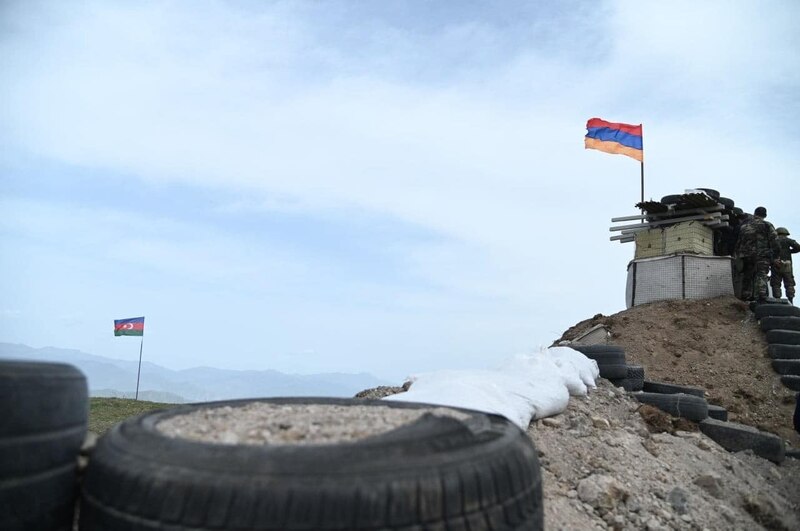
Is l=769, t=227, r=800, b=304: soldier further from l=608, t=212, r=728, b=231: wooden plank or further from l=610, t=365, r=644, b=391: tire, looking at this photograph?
l=610, t=365, r=644, b=391: tire

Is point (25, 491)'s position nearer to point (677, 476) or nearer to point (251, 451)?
point (251, 451)

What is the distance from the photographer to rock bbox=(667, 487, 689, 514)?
4.38 meters

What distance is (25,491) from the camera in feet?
6.45

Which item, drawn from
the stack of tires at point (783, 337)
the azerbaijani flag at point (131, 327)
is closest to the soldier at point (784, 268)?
the stack of tires at point (783, 337)

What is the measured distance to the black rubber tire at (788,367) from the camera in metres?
10.7

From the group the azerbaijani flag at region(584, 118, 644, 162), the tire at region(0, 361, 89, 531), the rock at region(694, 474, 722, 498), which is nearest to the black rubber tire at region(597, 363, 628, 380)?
the rock at region(694, 474, 722, 498)

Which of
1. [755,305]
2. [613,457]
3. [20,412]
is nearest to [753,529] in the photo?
[613,457]

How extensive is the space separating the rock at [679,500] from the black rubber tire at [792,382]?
24.8 feet

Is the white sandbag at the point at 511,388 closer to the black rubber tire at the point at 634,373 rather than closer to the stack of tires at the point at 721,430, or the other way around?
the stack of tires at the point at 721,430

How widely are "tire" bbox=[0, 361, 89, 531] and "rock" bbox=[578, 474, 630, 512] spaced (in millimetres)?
3325

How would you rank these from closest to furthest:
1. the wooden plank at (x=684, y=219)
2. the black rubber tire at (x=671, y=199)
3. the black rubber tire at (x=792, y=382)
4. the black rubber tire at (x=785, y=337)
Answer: the black rubber tire at (x=792, y=382), the black rubber tire at (x=785, y=337), the wooden plank at (x=684, y=219), the black rubber tire at (x=671, y=199)

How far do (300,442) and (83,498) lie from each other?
0.80 meters

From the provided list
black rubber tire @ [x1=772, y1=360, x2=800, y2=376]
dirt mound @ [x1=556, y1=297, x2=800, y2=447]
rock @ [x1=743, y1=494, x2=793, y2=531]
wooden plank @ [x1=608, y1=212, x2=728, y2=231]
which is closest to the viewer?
rock @ [x1=743, y1=494, x2=793, y2=531]

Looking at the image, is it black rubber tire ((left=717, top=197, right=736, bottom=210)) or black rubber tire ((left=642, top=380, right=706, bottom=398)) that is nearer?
black rubber tire ((left=642, top=380, right=706, bottom=398))
